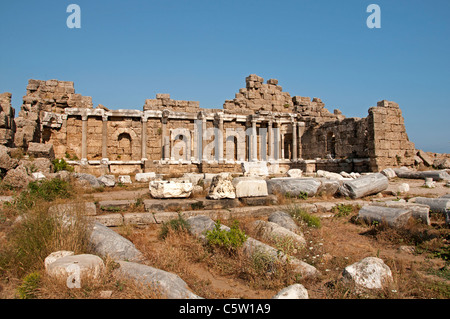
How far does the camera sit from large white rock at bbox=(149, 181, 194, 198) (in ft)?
26.2

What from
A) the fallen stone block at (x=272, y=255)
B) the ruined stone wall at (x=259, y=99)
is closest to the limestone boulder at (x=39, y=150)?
the fallen stone block at (x=272, y=255)

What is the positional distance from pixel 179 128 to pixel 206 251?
54.3 feet

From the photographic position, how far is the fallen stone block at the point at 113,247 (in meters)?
4.53

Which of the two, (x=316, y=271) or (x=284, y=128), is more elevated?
(x=284, y=128)

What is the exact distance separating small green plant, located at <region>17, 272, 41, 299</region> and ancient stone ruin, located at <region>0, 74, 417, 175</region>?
1253cm

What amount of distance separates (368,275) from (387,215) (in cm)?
336

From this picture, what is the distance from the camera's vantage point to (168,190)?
26.3 feet

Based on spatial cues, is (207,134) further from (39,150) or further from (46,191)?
(46,191)

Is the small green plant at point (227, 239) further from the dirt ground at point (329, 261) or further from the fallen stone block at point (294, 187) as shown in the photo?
the fallen stone block at point (294, 187)

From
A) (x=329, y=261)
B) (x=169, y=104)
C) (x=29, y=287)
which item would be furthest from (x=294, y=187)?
(x=169, y=104)

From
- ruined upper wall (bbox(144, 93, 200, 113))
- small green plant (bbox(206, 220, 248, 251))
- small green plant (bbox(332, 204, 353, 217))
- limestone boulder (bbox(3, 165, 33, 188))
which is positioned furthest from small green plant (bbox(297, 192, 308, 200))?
ruined upper wall (bbox(144, 93, 200, 113))
